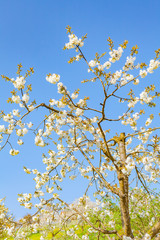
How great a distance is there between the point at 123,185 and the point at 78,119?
1501 mm

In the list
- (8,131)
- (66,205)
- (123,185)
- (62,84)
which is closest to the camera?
(62,84)

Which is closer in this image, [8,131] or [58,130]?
[8,131]

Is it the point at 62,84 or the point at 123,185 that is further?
the point at 123,185

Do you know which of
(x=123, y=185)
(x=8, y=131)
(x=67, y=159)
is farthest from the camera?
(x=67, y=159)

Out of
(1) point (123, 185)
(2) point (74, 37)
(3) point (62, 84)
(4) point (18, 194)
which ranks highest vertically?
(2) point (74, 37)

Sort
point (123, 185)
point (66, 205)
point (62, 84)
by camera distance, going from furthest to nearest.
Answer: point (66, 205)
point (123, 185)
point (62, 84)

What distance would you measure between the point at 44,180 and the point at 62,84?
80.6 inches

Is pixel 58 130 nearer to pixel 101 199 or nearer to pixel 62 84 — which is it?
pixel 62 84

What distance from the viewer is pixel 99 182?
16.9ft

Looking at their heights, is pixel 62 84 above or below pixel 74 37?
below

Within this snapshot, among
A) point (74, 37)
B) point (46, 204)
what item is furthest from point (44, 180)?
point (74, 37)

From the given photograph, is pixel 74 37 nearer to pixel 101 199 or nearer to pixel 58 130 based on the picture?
pixel 58 130

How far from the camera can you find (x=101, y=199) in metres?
5.08

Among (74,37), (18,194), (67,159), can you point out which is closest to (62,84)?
(74,37)
